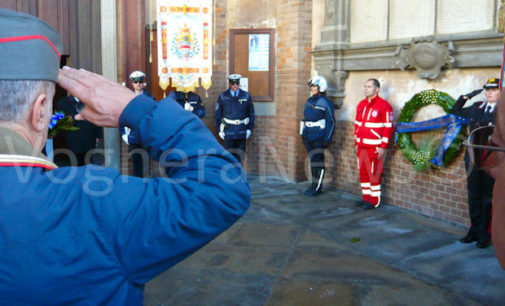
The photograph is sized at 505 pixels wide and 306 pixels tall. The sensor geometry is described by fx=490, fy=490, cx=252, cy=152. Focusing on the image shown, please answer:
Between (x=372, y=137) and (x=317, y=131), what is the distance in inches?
41.9

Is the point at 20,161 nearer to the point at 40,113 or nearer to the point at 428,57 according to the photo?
the point at 40,113

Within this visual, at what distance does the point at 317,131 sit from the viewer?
734cm

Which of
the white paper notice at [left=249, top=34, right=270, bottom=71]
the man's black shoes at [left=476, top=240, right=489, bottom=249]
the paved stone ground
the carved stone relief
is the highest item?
the white paper notice at [left=249, top=34, right=270, bottom=71]

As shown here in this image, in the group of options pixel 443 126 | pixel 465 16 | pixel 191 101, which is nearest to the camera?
pixel 465 16

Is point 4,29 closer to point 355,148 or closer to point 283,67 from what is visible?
point 355,148

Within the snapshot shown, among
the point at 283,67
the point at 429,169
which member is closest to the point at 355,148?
the point at 429,169

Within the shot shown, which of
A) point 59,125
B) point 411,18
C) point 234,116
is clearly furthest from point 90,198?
point 234,116

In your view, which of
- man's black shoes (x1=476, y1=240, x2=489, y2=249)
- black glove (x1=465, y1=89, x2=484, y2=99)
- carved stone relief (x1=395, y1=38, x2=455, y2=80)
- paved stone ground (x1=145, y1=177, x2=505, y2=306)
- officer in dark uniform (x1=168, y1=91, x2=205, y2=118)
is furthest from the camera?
officer in dark uniform (x1=168, y1=91, x2=205, y2=118)

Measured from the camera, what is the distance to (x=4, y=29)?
965 mm

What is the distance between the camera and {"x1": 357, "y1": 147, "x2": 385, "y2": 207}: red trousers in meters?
6.51

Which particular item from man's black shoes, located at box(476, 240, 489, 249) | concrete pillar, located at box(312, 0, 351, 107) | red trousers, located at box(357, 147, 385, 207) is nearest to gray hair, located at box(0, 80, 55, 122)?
man's black shoes, located at box(476, 240, 489, 249)

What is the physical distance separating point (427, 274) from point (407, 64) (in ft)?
9.66

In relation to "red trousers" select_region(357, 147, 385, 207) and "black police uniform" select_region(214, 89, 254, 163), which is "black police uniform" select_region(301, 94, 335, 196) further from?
"black police uniform" select_region(214, 89, 254, 163)

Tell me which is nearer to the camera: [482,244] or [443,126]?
[482,244]
